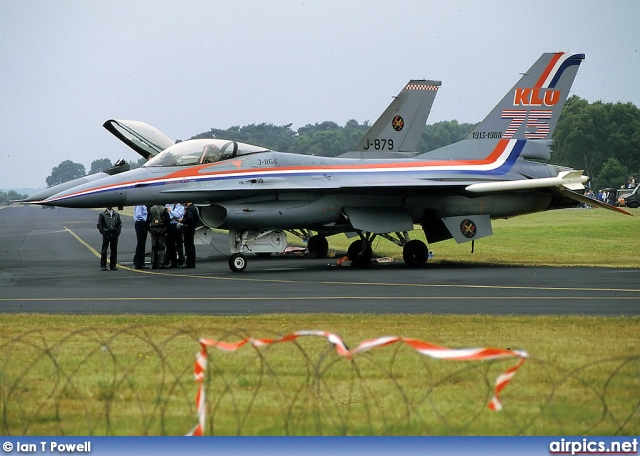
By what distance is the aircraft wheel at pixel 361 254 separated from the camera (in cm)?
2453

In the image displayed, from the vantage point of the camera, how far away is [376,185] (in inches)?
904

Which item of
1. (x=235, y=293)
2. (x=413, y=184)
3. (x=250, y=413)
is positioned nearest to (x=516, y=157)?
(x=413, y=184)

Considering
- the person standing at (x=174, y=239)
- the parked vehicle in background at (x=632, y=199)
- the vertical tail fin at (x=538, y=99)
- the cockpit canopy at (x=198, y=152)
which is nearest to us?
the cockpit canopy at (x=198, y=152)

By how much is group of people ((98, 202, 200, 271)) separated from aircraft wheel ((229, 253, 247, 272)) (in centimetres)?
205

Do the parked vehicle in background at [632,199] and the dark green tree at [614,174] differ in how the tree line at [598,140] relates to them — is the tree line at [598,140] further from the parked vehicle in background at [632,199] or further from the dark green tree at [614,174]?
the parked vehicle in background at [632,199]

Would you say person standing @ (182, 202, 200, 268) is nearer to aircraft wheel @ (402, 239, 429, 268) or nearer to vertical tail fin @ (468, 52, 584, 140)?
aircraft wheel @ (402, 239, 429, 268)

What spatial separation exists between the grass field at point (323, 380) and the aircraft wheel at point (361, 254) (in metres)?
11.1

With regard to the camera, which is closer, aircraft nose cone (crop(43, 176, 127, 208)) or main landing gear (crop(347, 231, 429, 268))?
aircraft nose cone (crop(43, 176, 127, 208))

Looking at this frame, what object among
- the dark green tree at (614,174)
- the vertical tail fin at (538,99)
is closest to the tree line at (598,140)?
the dark green tree at (614,174)

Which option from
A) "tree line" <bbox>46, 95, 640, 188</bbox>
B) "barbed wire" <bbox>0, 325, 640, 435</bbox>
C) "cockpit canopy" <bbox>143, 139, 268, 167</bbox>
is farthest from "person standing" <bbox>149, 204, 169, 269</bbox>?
"tree line" <bbox>46, 95, 640, 188</bbox>

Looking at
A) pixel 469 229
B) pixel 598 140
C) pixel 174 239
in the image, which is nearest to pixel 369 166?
pixel 469 229

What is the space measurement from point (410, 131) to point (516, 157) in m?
6.49

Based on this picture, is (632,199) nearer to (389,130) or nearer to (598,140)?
(598,140)

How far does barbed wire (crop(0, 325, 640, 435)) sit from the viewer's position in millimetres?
7105
